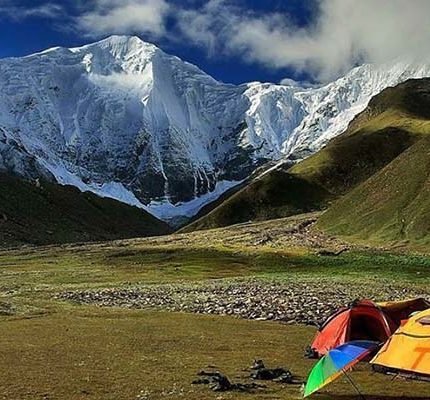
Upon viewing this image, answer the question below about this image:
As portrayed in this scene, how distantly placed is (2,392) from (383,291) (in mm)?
47808

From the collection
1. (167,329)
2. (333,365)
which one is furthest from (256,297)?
(333,365)

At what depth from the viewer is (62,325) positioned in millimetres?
42938

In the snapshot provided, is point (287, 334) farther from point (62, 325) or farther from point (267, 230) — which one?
point (267, 230)

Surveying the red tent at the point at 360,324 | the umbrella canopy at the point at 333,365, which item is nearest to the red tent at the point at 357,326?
the red tent at the point at 360,324

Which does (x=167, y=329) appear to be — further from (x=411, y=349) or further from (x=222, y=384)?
(x=411, y=349)

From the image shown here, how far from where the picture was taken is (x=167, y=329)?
137ft

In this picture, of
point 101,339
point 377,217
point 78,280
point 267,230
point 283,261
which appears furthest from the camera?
point 267,230

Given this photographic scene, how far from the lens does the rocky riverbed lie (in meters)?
49.8

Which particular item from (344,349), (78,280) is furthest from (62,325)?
(78,280)

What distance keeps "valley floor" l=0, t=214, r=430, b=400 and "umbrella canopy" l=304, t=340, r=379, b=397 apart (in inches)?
69.7

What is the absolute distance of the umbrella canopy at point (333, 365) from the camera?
2160cm

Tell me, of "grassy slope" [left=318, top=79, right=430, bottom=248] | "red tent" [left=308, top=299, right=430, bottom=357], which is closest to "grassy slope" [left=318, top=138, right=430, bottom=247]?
"grassy slope" [left=318, top=79, right=430, bottom=248]

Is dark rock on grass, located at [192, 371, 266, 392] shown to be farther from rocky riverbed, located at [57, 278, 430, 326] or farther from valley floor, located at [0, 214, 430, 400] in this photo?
rocky riverbed, located at [57, 278, 430, 326]

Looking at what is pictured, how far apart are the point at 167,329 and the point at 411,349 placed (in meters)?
21.1
